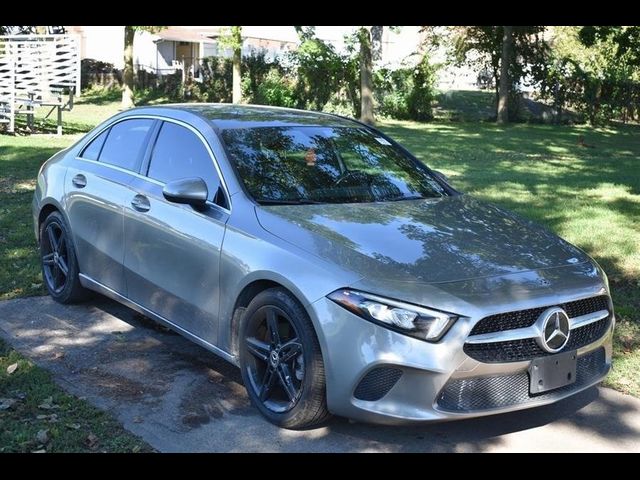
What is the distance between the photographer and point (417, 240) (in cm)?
448

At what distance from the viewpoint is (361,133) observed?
5.96m

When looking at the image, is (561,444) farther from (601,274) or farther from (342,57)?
(342,57)

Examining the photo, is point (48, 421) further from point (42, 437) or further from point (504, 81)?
point (504, 81)

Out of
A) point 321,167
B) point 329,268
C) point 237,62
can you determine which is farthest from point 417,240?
point 237,62

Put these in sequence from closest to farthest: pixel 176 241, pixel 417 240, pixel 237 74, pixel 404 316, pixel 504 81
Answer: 1. pixel 404 316
2. pixel 417 240
3. pixel 176 241
4. pixel 237 74
5. pixel 504 81

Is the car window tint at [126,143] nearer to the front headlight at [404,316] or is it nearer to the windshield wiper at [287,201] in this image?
the windshield wiper at [287,201]

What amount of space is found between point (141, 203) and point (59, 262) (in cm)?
143

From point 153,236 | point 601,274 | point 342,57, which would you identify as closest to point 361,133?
point 153,236

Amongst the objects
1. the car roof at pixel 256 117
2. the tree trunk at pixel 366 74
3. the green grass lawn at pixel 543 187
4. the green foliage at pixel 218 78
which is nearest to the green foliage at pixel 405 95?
the tree trunk at pixel 366 74

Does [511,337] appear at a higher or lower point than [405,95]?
lower

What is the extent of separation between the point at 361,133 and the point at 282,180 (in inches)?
44.0

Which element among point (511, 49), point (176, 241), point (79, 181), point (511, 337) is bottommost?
point (511, 337)

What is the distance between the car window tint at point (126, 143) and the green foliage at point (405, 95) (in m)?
25.0
